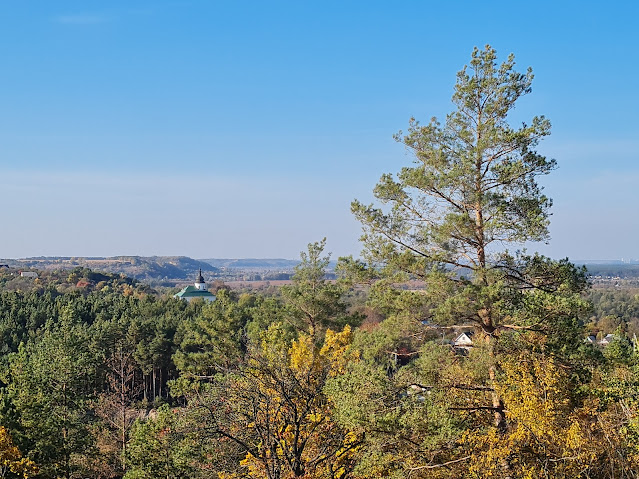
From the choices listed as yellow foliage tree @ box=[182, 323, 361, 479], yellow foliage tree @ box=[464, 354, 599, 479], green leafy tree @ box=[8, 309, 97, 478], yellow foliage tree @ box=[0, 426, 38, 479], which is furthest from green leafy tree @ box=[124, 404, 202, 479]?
yellow foliage tree @ box=[464, 354, 599, 479]

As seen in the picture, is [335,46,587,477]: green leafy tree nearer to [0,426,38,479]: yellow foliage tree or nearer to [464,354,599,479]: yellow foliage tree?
[464,354,599,479]: yellow foliage tree

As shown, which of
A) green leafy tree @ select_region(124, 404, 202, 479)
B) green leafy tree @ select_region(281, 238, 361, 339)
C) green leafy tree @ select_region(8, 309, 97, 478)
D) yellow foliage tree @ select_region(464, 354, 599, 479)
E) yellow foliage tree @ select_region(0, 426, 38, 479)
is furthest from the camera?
green leafy tree @ select_region(281, 238, 361, 339)

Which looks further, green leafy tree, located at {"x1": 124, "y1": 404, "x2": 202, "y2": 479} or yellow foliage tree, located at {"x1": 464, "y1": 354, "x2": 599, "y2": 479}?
green leafy tree, located at {"x1": 124, "y1": 404, "x2": 202, "y2": 479}

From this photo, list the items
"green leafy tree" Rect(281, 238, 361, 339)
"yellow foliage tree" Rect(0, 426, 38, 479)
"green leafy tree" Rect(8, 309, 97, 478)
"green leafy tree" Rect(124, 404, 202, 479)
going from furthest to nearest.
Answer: "green leafy tree" Rect(281, 238, 361, 339) → "green leafy tree" Rect(8, 309, 97, 478) → "green leafy tree" Rect(124, 404, 202, 479) → "yellow foliage tree" Rect(0, 426, 38, 479)

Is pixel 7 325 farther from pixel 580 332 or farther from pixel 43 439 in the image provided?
pixel 580 332

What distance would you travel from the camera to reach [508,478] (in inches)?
389

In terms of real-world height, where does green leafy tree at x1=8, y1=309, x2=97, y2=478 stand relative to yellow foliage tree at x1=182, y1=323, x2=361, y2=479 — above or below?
below

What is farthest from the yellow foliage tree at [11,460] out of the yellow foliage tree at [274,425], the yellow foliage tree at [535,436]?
the yellow foliage tree at [535,436]

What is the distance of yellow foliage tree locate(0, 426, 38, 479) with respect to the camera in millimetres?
13836

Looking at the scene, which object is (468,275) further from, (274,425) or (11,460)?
(11,460)

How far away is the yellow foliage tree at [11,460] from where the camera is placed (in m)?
13.8

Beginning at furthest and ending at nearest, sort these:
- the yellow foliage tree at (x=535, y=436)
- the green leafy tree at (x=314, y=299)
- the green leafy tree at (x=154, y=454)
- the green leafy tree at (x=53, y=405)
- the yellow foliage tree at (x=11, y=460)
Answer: the green leafy tree at (x=314, y=299)
the green leafy tree at (x=53, y=405)
the green leafy tree at (x=154, y=454)
the yellow foliage tree at (x=11, y=460)
the yellow foliage tree at (x=535, y=436)

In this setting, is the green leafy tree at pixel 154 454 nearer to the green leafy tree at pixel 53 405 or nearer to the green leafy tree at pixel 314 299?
the green leafy tree at pixel 53 405

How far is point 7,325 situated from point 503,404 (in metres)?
35.6
